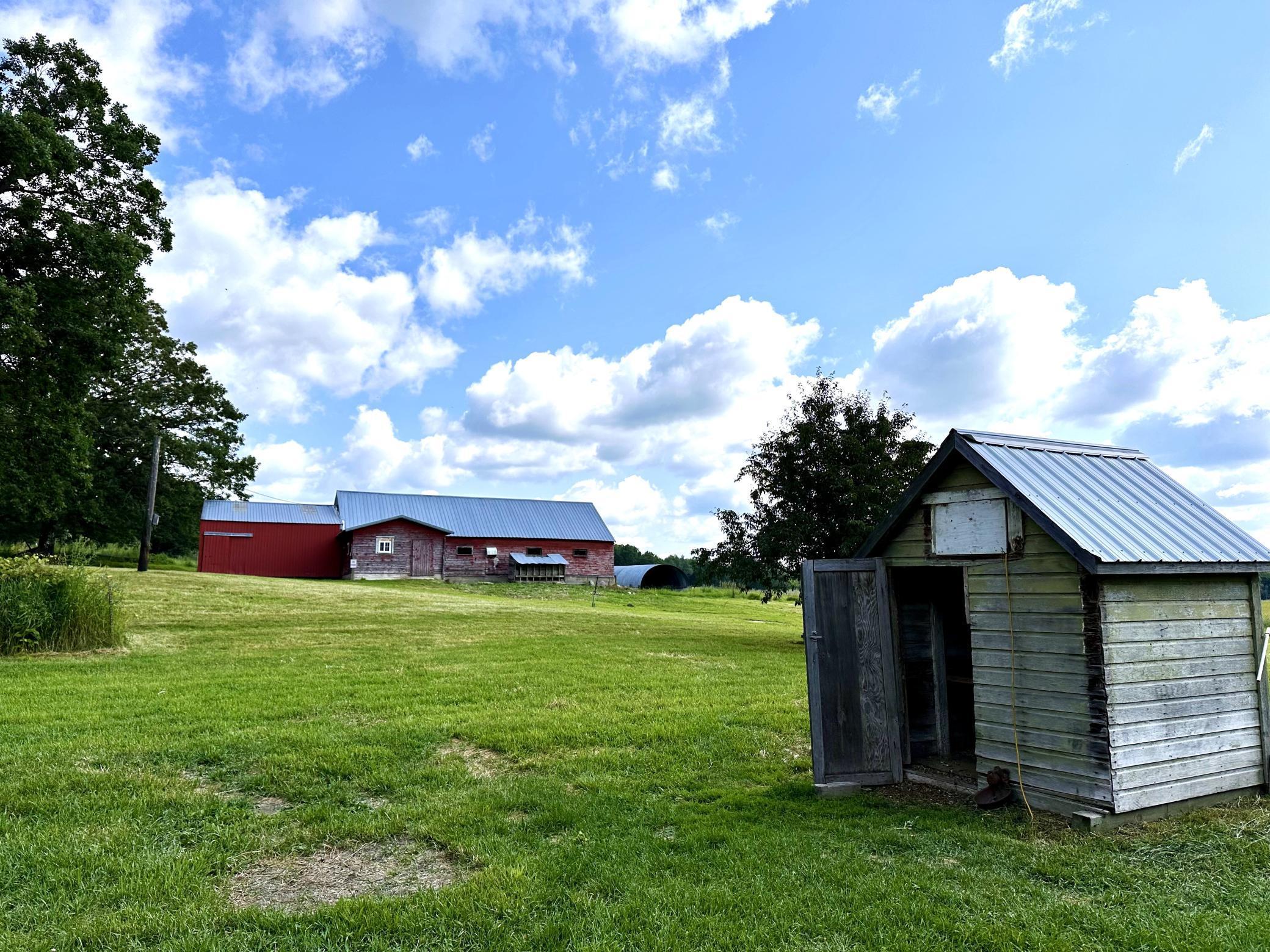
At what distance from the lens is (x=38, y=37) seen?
23.4 metres

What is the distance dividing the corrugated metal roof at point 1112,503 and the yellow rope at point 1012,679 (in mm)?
802

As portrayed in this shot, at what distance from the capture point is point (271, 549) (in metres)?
47.2

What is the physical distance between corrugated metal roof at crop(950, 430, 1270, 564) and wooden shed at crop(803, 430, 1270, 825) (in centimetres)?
3

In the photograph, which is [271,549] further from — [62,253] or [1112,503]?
[1112,503]

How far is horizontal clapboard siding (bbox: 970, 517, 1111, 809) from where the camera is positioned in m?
7.08

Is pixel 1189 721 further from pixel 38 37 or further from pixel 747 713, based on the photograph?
pixel 38 37

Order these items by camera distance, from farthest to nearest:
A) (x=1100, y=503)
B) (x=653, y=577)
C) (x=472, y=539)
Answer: (x=653, y=577) → (x=472, y=539) → (x=1100, y=503)

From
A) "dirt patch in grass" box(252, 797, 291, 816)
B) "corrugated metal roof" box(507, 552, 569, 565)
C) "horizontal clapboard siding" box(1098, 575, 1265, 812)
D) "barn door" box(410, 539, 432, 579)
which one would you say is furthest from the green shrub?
"corrugated metal roof" box(507, 552, 569, 565)

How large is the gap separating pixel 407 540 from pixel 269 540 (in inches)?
330

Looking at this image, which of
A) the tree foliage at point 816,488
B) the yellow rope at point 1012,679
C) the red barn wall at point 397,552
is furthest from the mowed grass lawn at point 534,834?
the red barn wall at point 397,552

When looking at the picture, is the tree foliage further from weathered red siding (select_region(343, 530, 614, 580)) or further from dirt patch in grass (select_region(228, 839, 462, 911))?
weathered red siding (select_region(343, 530, 614, 580))

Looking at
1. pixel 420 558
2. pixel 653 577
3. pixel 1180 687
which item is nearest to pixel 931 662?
pixel 1180 687

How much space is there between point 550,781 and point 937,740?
16.2 feet

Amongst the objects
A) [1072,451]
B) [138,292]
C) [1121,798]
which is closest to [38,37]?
[138,292]
